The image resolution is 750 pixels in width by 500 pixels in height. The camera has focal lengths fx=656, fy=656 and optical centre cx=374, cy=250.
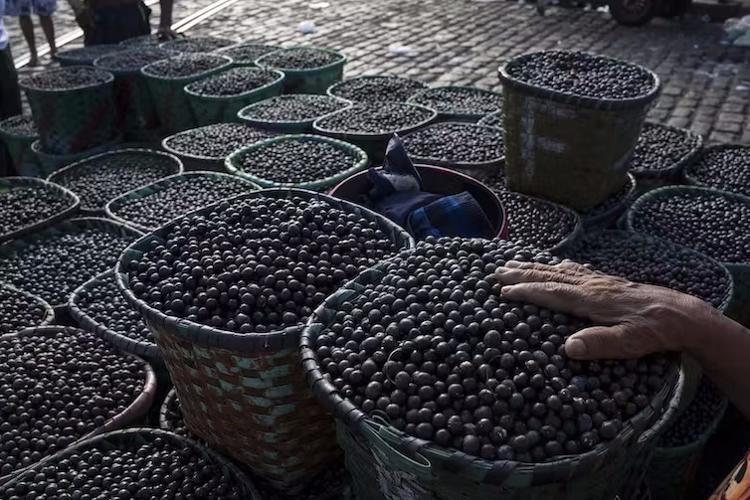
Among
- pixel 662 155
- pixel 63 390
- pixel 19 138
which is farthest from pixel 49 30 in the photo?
pixel 662 155

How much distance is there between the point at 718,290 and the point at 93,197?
4.43 metres

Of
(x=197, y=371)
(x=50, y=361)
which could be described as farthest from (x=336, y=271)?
(x=50, y=361)

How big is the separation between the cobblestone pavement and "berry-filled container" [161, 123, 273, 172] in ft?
11.3

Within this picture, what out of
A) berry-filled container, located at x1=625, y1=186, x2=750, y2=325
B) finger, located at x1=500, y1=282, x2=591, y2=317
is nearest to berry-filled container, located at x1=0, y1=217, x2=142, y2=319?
finger, located at x1=500, y1=282, x2=591, y2=317

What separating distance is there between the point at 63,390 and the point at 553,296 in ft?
7.48

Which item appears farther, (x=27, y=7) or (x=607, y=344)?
(x=27, y=7)

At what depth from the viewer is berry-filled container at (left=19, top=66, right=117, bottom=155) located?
641 cm

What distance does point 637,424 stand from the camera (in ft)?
5.81

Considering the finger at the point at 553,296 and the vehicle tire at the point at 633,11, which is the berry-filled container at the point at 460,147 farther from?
the vehicle tire at the point at 633,11

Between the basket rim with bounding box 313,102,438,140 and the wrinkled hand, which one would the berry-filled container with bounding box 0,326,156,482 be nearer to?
the wrinkled hand

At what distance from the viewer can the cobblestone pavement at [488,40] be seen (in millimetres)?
8047

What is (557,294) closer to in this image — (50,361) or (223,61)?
(50,361)

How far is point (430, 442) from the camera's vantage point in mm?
1732

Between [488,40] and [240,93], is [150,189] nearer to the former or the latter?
[240,93]
